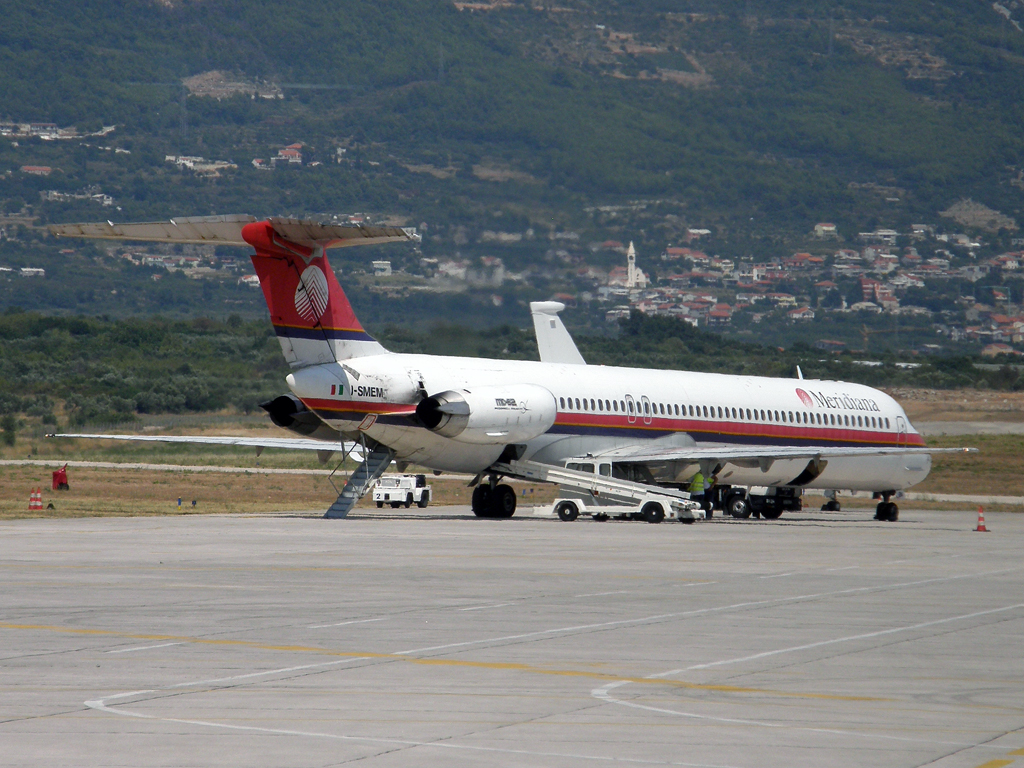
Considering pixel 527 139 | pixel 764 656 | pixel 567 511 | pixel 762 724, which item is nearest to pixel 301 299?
pixel 567 511

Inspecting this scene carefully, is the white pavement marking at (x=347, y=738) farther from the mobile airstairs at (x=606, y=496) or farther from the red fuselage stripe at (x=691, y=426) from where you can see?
the mobile airstairs at (x=606, y=496)

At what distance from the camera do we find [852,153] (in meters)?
184

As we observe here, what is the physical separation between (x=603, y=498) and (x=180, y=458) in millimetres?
33743

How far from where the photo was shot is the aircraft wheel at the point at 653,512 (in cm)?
3775

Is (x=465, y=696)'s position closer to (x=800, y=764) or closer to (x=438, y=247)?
(x=800, y=764)

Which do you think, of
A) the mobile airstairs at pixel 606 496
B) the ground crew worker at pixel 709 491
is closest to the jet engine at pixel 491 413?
the mobile airstairs at pixel 606 496

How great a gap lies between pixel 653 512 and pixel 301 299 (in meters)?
10.5

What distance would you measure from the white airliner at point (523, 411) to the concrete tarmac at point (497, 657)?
8222mm

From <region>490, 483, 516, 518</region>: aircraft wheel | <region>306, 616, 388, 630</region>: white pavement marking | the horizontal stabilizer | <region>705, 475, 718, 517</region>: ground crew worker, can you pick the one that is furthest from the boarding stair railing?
<region>306, 616, 388, 630</region>: white pavement marking

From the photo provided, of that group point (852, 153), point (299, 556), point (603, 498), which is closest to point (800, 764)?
point (299, 556)

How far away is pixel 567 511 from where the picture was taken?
38.2 metres

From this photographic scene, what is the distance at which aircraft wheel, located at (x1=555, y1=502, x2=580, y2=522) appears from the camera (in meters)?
38.1

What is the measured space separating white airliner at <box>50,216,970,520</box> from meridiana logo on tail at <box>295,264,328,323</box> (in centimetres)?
2

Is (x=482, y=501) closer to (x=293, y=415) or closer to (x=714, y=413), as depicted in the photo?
A: (x=293, y=415)
